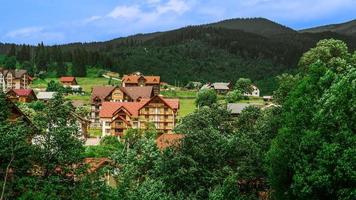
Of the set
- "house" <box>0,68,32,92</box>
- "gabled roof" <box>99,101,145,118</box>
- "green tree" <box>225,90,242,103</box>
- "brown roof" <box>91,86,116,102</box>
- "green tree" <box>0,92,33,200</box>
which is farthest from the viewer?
"house" <box>0,68,32,92</box>

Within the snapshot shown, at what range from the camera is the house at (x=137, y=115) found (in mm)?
97812

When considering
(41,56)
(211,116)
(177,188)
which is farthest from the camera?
(41,56)

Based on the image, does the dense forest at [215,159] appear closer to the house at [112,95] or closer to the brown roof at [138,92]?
the house at [112,95]

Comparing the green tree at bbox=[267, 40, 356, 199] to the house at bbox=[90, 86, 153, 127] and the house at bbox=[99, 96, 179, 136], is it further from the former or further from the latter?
the house at bbox=[90, 86, 153, 127]

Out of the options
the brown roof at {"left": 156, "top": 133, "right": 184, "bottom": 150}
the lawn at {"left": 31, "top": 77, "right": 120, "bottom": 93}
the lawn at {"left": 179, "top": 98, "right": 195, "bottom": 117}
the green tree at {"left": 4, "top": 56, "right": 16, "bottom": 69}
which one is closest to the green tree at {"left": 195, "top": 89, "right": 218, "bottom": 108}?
the lawn at {"left": 179, "top": 98, "right": 195, "bottom": 117}

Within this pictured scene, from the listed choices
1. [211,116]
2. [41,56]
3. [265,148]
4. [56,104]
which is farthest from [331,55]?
[41,56]

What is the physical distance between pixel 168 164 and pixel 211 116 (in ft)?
94.5

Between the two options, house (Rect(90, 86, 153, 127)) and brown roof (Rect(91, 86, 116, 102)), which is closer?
house (Rect(90, 86, 153, 127))

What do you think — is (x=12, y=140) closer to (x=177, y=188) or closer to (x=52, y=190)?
(x=52, y=190)

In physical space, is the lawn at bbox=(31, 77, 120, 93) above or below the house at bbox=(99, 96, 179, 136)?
above

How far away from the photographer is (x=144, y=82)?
166750 millimetres

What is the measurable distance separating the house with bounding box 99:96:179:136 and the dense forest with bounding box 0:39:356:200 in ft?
184

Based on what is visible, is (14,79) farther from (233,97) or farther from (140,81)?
(233,97)

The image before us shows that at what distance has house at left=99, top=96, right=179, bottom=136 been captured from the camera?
97.8m
